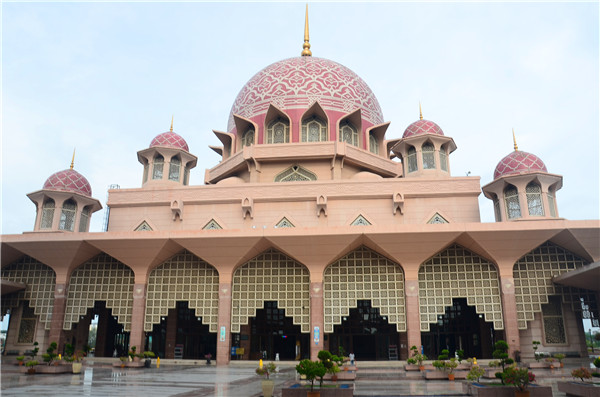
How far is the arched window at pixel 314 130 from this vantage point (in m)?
32.2

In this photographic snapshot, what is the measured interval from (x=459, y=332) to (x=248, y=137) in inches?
740

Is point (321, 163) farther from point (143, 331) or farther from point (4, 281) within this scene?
point (4, 281)

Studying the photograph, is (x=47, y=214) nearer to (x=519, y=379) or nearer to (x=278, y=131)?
(x=278, y=131)

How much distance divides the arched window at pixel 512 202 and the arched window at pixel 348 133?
10921 millimetres

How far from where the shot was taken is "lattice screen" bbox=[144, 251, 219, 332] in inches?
997

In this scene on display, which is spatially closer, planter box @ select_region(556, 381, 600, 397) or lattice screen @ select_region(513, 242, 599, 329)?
planter box @ select_region(556, 381, 600, 397)

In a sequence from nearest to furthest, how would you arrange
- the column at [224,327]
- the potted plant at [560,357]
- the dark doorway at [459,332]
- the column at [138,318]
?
the potted plant at [560,357] → the column at [224,327] → the column at [138,318] → the dark doorway at [459,332]

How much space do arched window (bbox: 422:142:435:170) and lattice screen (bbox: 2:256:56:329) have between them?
74.9ft

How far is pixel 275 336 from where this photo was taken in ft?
93.7

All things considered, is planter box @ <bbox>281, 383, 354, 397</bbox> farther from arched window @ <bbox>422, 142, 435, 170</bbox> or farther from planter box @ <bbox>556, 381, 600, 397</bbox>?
arched window @ <bbox>422, 142, 435, 170</bbox>

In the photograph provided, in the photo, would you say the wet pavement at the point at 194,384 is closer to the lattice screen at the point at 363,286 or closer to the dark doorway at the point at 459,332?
the lattice screen at the point at 363,286

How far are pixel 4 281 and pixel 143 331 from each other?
7.74 m

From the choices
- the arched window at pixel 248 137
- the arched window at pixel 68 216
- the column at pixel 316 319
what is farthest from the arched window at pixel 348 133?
the arched window at pixel 68 216

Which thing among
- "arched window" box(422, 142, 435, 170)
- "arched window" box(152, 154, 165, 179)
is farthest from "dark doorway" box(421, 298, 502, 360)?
"arched window" box(152, 154, 165, 179)
